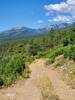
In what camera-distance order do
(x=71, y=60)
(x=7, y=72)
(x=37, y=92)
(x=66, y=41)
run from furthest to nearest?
1. (x=66, y=41)
2. (x=71, y=60)
3. (x=7, y=72)
4. (x=37, y=92)

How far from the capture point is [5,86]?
93.0 ft

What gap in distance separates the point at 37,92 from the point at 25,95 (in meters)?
1.38

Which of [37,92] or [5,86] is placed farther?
[5,86]

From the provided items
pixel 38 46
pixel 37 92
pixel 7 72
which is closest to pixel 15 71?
pixel 7 72

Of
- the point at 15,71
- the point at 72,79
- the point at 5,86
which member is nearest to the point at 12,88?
the point at 5,86

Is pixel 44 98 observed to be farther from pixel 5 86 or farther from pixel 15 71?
pixel 15 71

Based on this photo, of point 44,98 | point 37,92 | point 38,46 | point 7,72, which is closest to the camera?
point 44,98

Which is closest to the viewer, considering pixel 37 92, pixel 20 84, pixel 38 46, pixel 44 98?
pixel 44 98

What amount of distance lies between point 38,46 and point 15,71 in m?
103

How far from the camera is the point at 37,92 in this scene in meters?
24.2

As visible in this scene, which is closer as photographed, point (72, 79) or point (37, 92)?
point (37, 92)

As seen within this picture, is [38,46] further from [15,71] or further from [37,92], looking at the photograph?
[37,92]

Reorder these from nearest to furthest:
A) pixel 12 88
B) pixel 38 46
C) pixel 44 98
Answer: pixel 44 98 → pixel 12 88 → pixel 38 46

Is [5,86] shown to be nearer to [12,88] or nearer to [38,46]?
[12,88]
